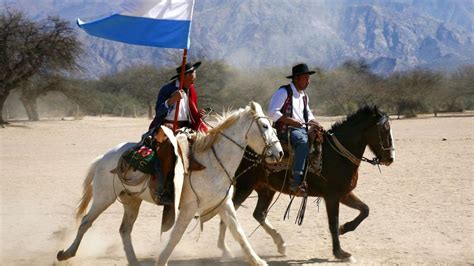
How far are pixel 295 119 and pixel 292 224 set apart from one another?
2.63 m

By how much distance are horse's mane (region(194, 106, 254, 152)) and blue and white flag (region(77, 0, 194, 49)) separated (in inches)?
43.8

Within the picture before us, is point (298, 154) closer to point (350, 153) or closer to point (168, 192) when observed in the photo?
point (350, 153)

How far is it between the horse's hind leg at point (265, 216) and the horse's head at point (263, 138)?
2074mm

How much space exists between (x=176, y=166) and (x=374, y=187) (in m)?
8.08

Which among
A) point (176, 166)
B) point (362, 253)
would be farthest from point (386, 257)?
point (176, 166)

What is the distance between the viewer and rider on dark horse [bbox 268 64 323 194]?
8.88 meters

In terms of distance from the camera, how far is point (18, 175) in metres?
17.0

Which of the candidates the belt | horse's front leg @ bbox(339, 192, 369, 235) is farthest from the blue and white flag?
horse's front leg @ bbox(339, 192, 369, 235)

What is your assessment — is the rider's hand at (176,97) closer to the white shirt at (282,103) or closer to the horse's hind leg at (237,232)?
the horse's hind leg at (237,232)

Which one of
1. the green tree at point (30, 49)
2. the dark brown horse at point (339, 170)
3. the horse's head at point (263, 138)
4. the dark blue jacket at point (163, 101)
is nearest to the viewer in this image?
the horse's head at point (263, 138)

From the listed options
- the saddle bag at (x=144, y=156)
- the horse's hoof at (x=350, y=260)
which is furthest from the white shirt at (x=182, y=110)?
the horse's hoof at (x=350, y=260)

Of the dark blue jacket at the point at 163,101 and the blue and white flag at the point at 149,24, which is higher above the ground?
the blue and white flag at the point at 149,24

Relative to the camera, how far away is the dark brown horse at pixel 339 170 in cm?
895

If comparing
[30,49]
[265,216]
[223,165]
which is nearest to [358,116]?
[265,216]
